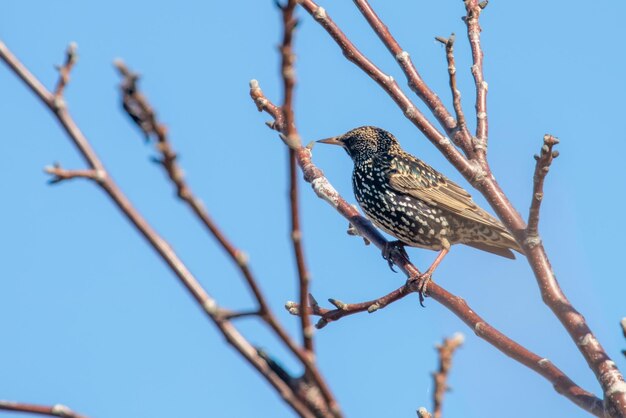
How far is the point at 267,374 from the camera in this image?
161cm

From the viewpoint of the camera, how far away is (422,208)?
20.9 feet

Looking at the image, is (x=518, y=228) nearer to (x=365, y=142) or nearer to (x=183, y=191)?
(x=183, y=191)

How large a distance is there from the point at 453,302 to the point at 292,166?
9.10 ft

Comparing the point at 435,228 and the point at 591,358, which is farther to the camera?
the point at 435,228

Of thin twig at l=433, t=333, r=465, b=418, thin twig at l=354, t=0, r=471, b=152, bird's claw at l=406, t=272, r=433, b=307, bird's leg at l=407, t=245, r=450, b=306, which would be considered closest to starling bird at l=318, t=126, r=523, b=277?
bird's leg at l=407, t=245, r=450, b=306

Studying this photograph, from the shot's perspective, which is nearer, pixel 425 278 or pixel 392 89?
pixel 392 89

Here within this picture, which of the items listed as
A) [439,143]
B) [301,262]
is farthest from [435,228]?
[301,262]

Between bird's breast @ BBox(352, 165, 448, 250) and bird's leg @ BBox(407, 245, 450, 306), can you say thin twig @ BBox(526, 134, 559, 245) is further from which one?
bird's breast @ BBox(352, 165, 448, 250)

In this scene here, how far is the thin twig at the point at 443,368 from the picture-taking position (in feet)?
5.34

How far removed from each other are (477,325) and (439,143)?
769mm

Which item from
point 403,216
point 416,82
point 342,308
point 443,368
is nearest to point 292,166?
point 443,368

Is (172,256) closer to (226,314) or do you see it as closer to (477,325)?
(226,314)

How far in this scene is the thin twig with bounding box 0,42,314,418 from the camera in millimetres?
1531

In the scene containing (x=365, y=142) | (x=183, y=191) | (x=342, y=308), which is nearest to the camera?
(x=183, y=191)
